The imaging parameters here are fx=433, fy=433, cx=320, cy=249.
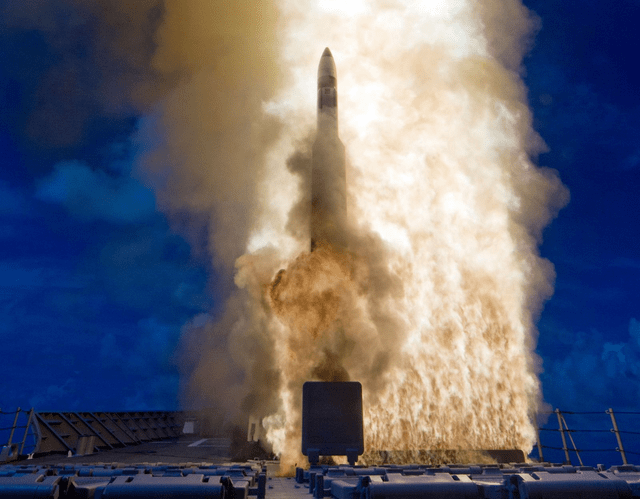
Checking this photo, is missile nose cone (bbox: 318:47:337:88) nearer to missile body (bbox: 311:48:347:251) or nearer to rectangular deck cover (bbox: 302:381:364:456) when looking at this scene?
missile body (bbox: 311:48:347:251)

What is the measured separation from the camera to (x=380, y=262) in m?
24.9

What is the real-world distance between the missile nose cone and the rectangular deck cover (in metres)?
22.1

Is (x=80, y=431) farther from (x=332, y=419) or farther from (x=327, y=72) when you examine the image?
(x=327, y=72)

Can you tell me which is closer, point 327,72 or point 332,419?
point 332,419

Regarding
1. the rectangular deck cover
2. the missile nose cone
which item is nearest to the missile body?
the missile nose cone

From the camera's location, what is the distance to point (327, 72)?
30.6m

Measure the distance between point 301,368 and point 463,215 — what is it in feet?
43.7

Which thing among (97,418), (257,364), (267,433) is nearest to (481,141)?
(257,364)

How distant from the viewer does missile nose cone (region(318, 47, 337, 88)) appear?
30469 millimetres

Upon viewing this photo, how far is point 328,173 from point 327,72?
8.26 m

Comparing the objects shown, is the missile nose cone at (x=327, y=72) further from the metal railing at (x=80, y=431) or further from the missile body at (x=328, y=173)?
the metal railing at (x=80, y=431)

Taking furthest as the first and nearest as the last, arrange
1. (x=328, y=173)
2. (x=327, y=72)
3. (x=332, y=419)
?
(x=327, y=72) < (x=328, y=173) < (x=332, y=419)

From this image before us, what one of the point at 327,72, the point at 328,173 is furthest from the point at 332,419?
the point at 327,72

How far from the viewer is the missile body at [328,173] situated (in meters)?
26.1
